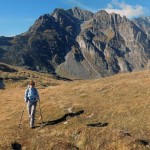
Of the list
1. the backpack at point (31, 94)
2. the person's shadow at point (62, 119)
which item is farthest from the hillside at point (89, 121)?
the backpack at point (31, 94)

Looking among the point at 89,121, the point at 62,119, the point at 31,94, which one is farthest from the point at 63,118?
the point at 31,94

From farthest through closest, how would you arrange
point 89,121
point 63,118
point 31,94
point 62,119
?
point 63,118 < point 62,119 < point 89,121 < point 31,94

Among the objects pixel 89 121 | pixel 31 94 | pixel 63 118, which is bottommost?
pixel 89 121

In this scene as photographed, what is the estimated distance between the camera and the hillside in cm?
2389

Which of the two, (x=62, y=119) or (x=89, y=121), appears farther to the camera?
(x=62, y=119)

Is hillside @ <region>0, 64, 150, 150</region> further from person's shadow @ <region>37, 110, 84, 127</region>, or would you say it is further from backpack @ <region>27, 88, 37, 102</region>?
backpack @ <region>27, 88, 37, 102</region>

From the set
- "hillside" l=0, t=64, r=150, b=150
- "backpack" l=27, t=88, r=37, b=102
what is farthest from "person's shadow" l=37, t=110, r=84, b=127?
"backpack" l=27, t=88, r=37, b=102

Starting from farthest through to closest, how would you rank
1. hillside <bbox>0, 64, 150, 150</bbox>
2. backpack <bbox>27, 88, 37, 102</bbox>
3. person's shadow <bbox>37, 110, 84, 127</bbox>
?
person's shadow <bbox>37, 110, 84, 127</bbox> → backpack <bbox>27, 88, 37, 102</bbox> → hillside <bbox>0, 64, 150, 150</bbox>

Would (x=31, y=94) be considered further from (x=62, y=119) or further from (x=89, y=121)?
(x=89, y=121)

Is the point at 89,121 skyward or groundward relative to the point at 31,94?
groundward

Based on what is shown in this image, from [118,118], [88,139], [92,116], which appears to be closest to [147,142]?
[88,139]

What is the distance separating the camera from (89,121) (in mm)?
31000

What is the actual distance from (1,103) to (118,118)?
69.8 feet

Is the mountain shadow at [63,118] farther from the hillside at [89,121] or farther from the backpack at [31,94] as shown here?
the backpack at [31,94]
